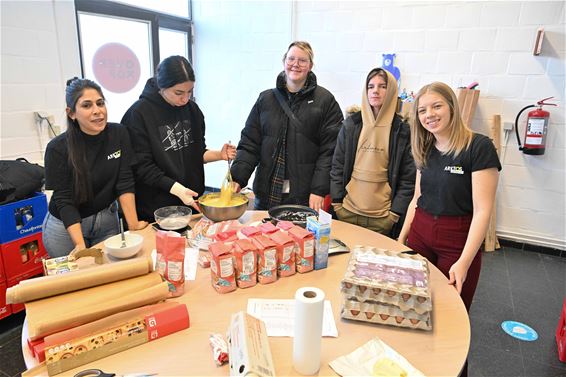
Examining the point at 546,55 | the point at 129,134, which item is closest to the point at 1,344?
the point at 129,134

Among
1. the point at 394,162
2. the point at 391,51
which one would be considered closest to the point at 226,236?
the point at 394,162

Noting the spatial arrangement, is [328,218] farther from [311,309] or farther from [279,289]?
[311,309]

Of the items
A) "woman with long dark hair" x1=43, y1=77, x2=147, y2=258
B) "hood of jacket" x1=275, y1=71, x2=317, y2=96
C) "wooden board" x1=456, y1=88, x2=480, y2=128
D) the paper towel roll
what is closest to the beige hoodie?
"hood of jacket" x1=275, y1=71, x2=317, y2=96

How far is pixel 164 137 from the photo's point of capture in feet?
6.61

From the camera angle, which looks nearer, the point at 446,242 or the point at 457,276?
the point at 457,276

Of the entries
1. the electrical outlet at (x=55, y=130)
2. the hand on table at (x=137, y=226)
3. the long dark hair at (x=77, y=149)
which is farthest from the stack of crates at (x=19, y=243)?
the hand on table at (x=137, y=226)

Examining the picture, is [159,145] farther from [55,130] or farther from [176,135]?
[55,130]

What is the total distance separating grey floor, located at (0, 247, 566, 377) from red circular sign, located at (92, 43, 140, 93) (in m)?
2.11

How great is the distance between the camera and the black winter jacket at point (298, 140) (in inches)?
91.2

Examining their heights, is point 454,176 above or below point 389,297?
above

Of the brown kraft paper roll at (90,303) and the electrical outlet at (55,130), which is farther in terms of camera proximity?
the electrical outlet at (55,130)

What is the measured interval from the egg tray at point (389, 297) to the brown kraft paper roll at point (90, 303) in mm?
572

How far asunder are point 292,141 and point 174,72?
2.63ft

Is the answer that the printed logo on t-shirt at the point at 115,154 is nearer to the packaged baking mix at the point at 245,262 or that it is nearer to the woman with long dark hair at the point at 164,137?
the woman with long dark hair at the point at 164,137
